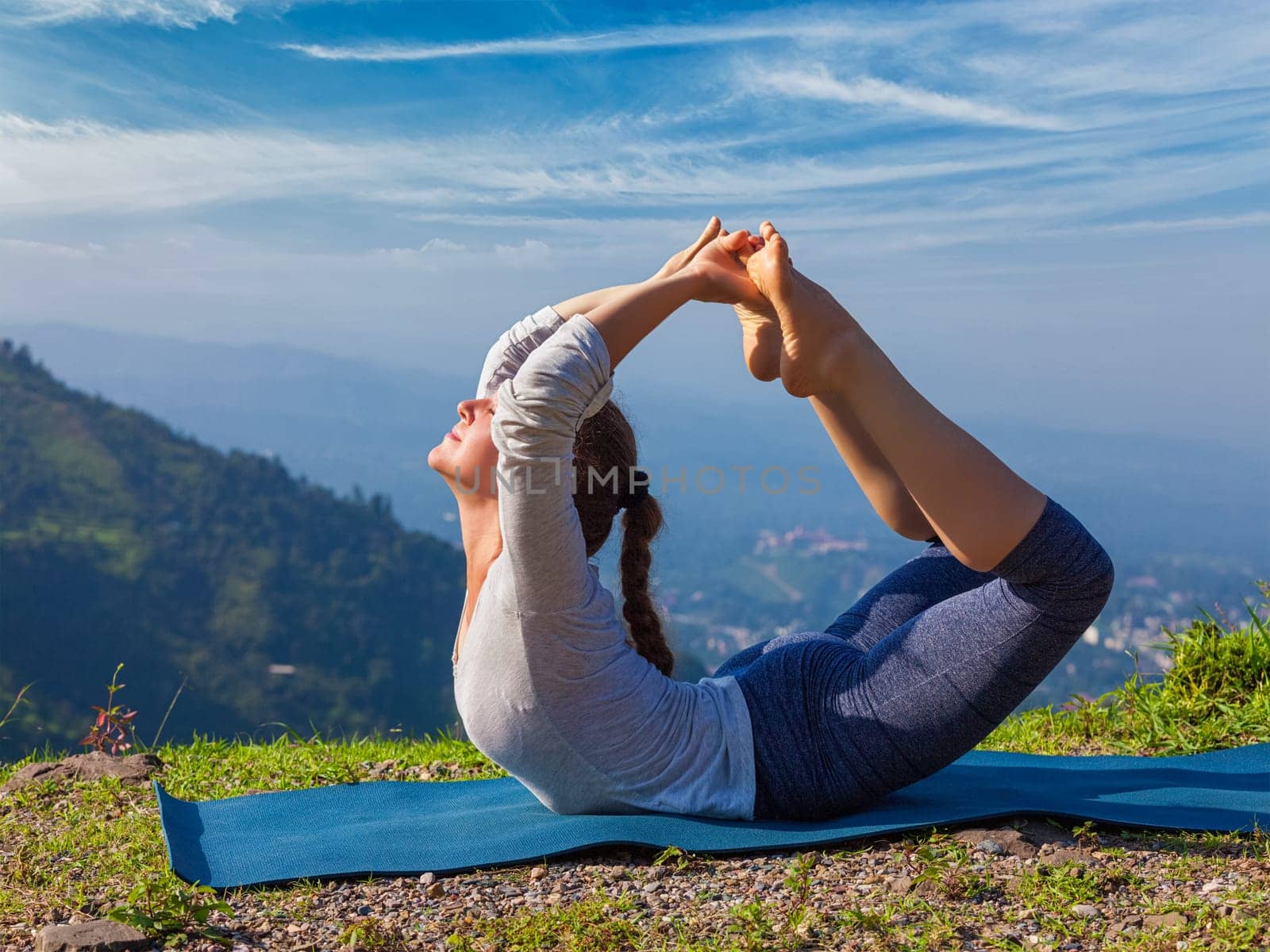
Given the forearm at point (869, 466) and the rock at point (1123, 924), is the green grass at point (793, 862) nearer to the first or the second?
the rock at point (1123, 924)

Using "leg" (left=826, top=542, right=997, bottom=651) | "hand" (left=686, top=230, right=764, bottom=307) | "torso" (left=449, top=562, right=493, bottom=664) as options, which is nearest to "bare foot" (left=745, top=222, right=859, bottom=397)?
"hand" (left=686, top=230, right=764, bottom=307)

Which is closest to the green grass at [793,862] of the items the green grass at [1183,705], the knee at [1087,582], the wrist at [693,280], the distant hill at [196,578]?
the green grass at [1183,705]

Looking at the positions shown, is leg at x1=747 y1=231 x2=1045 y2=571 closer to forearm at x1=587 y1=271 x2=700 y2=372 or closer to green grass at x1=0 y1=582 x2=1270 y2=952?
forearm at x1=587 y1=271 x2=700 y2=372

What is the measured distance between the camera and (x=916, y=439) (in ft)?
7.57

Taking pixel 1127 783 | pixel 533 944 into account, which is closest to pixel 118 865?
pixel 533 944

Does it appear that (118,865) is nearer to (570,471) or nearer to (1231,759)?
(570,471)

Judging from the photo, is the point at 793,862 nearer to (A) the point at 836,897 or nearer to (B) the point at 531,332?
(A) the point at 836,897

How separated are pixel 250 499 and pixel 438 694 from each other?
14326 mm

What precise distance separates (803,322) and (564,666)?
3.03 feet

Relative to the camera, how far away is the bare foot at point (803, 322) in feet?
7.94

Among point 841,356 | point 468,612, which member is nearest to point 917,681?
point 841,356

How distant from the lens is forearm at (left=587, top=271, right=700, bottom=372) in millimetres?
2383

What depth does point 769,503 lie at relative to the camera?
252 ft

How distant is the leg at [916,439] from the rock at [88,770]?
2636 millimetres
